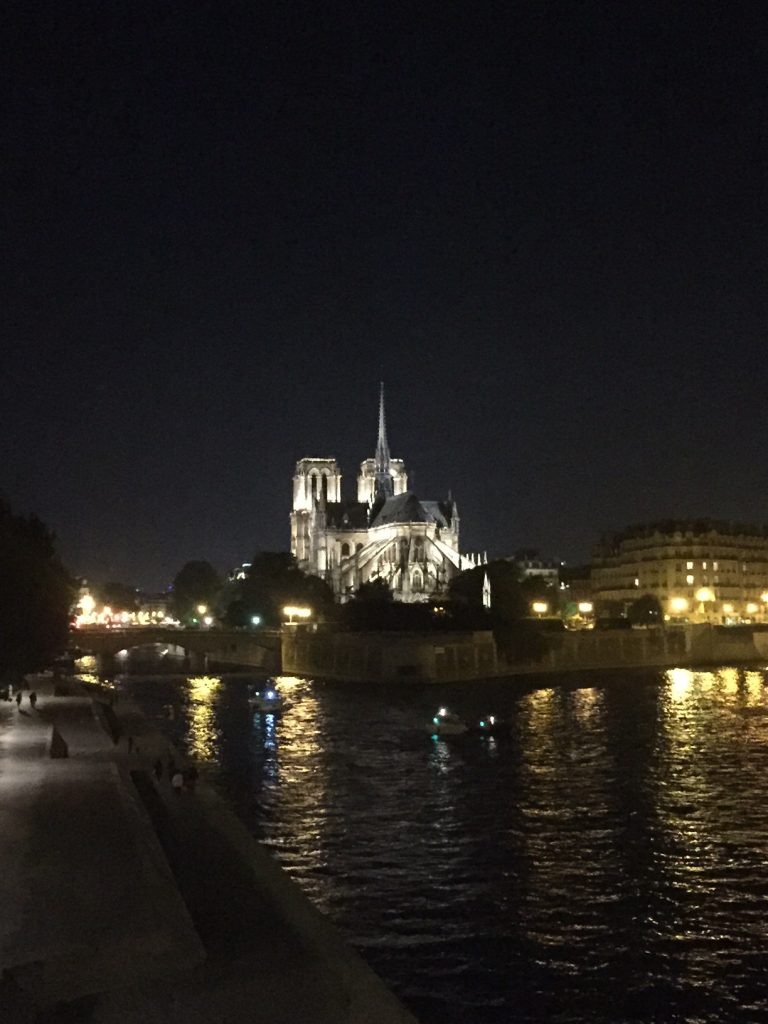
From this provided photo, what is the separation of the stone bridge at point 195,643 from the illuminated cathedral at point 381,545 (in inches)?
1625

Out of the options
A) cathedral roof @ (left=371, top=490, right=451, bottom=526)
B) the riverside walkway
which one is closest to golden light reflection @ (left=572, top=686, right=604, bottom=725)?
the riverside walkway

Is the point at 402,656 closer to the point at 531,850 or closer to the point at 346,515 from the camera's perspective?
the point at 531,850

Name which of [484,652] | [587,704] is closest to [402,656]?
[484,652]

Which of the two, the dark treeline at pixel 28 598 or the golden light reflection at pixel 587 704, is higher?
the dark treeline at pixel 28 598

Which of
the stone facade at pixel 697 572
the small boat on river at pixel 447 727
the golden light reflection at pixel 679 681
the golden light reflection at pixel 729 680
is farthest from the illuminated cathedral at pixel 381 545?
the small boat on river at pixel 447 727

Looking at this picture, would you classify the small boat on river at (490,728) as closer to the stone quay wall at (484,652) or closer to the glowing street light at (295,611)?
the stone quay wall at (484,652)

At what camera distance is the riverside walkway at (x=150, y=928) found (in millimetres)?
16688

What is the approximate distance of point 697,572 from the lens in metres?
166

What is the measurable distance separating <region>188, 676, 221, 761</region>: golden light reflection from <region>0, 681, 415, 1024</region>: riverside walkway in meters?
22.7

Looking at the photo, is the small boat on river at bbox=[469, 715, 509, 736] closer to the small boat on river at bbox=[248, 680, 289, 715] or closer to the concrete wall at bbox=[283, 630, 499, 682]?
the small boat on river at bbox=[248, 680, 289, 715]

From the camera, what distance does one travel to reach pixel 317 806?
1502 inches

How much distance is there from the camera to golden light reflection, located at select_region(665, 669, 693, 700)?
8250 cm

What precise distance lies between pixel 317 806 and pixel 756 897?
1552 centimetres

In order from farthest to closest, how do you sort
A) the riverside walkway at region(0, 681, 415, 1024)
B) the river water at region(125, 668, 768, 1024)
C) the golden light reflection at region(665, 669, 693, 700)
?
the golden light reflection at region(665, 669, 693, 700)
the river water at region(125, 668, 768, 1024)
the riverside walkway at region(0, 681, 415, 1024)
